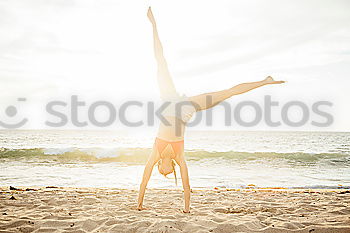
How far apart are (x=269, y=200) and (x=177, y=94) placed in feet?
10.9

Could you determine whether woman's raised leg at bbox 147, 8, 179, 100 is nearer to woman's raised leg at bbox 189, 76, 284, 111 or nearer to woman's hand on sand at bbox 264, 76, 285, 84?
woman's raised leg at bbox 189, 76, 284, 111

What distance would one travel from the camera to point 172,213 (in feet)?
15.0

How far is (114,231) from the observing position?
3.58 m

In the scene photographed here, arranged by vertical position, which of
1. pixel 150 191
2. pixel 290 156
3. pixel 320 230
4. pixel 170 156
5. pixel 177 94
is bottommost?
pixel 290 156

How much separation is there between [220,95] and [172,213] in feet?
6.61

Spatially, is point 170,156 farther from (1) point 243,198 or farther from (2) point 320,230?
(1) point 243,198

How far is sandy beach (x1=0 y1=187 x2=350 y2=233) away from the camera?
3.69 m

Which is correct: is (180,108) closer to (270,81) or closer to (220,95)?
(220,95)

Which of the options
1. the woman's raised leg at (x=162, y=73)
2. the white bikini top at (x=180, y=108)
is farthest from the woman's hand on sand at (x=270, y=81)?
the woman's raised leg at (x=162, y=73)

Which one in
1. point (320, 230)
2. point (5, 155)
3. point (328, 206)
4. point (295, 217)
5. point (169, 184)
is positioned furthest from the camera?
point (5, 155)

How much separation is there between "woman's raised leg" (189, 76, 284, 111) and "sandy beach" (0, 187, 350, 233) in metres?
1.70

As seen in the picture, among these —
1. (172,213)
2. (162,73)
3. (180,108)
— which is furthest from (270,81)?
(172,213)

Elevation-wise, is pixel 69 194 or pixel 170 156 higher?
pixel 170 156

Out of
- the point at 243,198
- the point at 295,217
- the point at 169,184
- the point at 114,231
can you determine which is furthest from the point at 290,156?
the point at 114,231
